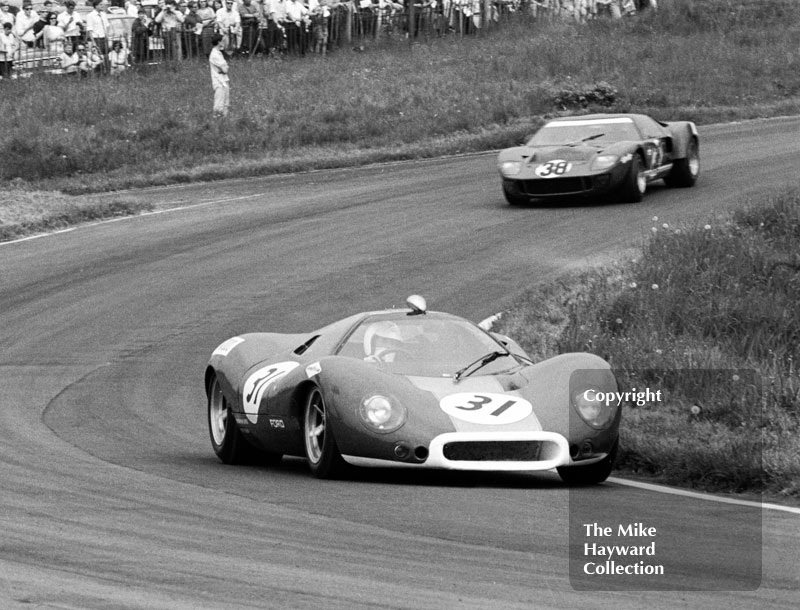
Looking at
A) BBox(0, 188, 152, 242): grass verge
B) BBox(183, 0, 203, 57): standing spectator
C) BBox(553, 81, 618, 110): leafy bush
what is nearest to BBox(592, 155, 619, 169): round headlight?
BBox(0, 188, 152, 242): grass verge

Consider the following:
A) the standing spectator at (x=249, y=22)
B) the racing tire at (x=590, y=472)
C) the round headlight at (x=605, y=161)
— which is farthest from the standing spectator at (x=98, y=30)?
the racing tire at (x=590, y=472)

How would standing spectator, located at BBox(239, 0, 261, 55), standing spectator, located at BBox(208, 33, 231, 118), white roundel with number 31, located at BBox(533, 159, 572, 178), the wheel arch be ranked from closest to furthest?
white roundel with number 31, located at BBox(533, 159, 572, 178) → the wheel arch → standing spectator, located at BBox(208, 33, 231, 118) → standing spectator, located at BBox(239, 0, 261, 55)

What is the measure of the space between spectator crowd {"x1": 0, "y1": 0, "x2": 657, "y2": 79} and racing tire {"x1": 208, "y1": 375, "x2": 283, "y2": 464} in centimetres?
1983

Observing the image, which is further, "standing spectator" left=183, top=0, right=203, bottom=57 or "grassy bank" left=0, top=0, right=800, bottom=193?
"standing spectator" left=183, top=0, right=203, bottom=57

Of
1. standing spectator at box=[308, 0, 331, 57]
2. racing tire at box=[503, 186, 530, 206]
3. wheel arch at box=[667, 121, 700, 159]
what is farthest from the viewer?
standing spectator at box=[308, 0, 331, 57]

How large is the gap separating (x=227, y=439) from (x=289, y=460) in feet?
1.63

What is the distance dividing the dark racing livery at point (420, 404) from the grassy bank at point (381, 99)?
52.9 ft

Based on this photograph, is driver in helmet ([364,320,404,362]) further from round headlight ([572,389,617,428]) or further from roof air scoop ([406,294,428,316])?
round headlight ([572,389,617,428])

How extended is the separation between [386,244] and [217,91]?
10835 mm

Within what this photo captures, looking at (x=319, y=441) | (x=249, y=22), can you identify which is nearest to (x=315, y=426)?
(x=319, y=441)

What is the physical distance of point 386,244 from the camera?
18188mm

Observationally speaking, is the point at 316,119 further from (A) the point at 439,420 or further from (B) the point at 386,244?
(A) the point at 439,420

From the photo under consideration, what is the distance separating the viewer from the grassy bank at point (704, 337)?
854 centimetres

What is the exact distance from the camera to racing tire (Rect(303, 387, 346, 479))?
8.03 meters
